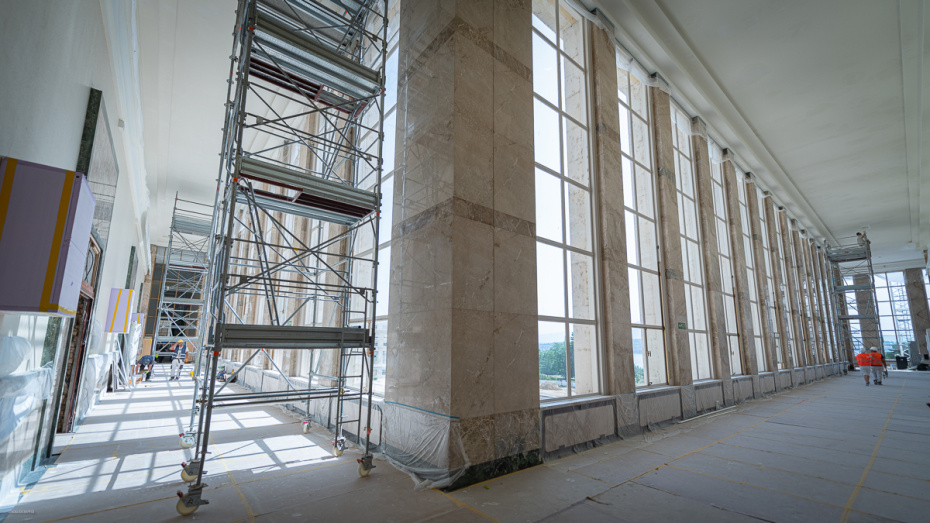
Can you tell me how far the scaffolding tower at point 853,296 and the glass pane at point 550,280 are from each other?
32.2 m

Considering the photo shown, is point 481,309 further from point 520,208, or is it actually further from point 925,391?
point 925,391

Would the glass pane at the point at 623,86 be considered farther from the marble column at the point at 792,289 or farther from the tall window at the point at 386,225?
the marble column at the point at 792,289

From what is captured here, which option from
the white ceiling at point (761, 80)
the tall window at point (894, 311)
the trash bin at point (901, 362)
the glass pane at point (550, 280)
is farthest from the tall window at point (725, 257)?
the tall window at point (894, 311)

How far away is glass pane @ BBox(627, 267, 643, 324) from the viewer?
9.46m

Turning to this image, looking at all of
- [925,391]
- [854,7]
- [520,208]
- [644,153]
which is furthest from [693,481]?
[925,391]

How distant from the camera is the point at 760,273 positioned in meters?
17.2

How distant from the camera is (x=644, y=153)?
11094 mm

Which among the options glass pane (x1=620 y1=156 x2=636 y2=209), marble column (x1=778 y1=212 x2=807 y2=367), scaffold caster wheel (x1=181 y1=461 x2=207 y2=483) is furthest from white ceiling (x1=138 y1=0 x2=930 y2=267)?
scaffold caster wheel (x1=181 y1=461 x2=207 y2=483)

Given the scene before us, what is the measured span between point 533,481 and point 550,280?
3451mm

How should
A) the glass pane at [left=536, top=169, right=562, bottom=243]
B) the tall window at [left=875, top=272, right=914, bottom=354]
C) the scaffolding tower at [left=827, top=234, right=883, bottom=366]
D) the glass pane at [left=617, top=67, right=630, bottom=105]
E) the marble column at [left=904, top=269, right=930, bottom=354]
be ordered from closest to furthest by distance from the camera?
the glass pane at [left=536, top=169, right=562, bottom=243] < the glass pane at [left=617, top=67, right=630, bottom=105] < the scaffolding tower at [left=827, top=234, right=883, bottom=366] < the marble column at [left=904, top=269, right=930, bottom=354] < the tall window at [left=875, top=272, right=914, bottom=354]

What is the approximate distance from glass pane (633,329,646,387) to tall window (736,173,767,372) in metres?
8.81

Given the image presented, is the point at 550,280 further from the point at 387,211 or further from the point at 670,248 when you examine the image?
the point at 670,248

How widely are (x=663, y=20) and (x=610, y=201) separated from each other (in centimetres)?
547

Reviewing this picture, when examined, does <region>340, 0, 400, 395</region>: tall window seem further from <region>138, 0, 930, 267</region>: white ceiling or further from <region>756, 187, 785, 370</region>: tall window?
<region>756, 187, 785, 370</region>: tall window
